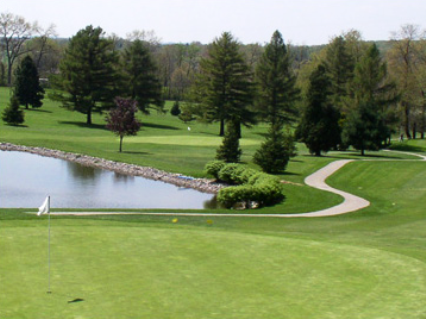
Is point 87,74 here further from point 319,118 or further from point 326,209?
point 326,209

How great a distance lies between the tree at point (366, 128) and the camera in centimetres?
5197

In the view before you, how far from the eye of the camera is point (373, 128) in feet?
171

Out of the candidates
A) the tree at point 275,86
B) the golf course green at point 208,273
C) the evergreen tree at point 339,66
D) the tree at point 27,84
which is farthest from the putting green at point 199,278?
the evergreen tree at point 339,66

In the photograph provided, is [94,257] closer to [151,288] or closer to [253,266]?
[151,288]

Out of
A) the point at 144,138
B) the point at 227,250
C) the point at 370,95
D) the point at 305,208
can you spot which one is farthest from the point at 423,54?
the point at 227,250

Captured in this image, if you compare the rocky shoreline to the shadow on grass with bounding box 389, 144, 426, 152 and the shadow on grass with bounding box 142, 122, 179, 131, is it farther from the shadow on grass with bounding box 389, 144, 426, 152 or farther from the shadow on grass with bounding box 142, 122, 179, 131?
the shadow on grass with bounding box 389, 144, 426, 152

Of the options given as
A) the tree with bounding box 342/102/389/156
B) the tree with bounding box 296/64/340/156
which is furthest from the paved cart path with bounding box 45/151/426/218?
the tree with bounding box 342/102/389/156

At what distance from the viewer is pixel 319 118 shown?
167ft

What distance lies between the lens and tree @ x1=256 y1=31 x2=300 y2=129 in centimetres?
8136

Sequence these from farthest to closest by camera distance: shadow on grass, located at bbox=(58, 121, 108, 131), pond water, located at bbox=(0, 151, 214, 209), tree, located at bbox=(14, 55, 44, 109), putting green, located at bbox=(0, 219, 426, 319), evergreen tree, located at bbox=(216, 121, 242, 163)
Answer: tree, located at bbox=(14, 55, 44, 109), shadow on grass, located at bbox=(58, 121, 108, 131), evergreen tree, located at bbox=(216, 121, 242, 163), pond water, located at bbox=(0, 151, 214, 209), putting green, located at bbox=(0, 219, 426, 319)

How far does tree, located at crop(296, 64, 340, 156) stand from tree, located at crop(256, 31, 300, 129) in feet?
95.9

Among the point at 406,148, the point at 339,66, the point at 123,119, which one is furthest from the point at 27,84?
the point at 406,148

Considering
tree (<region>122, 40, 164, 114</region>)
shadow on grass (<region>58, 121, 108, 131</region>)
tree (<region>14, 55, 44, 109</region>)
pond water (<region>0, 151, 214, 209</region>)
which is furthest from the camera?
tree (<region>122, 40, 164, 114</region>)

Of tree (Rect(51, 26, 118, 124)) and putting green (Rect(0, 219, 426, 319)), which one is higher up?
tree (Rect(51, 26, 118, 124))
